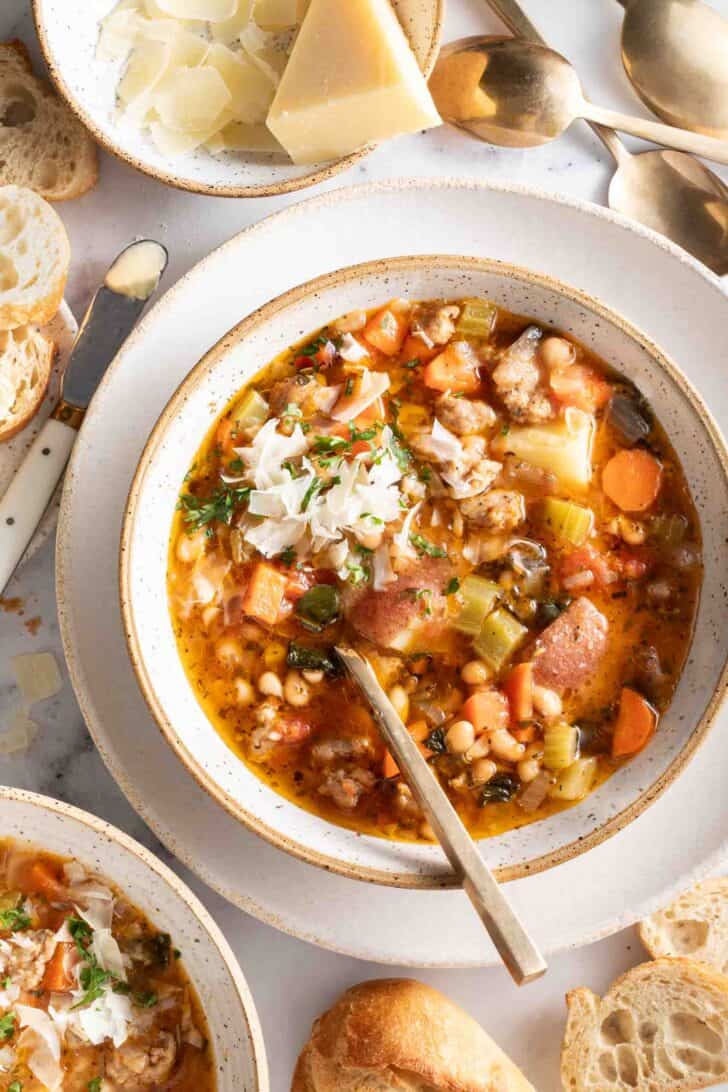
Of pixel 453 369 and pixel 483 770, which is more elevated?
pixel 453 369

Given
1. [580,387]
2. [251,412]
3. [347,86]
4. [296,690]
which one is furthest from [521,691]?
[347,86]

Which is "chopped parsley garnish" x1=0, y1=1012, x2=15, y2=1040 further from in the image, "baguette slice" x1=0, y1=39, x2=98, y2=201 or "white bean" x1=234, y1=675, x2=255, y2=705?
"baguette slice" x1=0, y1=39, x2=98, y2=201

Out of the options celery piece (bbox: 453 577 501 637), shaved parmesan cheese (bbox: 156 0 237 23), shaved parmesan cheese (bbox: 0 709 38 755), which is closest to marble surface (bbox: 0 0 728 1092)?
shaved parmesan cheese (bbox: 0 709 38 755)

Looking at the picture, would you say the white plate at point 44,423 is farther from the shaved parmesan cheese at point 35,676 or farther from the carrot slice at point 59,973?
the carrot slice at point 59,973

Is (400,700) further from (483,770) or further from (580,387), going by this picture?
(580,387)

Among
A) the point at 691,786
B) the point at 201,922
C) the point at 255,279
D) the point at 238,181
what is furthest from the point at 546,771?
the point at 238,181

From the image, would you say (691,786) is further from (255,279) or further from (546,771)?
(255,279)
